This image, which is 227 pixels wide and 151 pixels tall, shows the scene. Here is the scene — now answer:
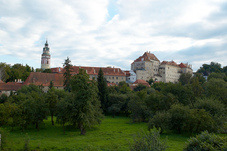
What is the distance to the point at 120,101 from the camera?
46000 millimetres

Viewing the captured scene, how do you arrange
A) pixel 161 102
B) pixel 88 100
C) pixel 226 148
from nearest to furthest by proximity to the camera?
pixel 226 148, pixel 88 100, pixel 161 102

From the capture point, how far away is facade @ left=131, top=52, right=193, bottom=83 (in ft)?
363

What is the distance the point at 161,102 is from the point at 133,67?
284ft

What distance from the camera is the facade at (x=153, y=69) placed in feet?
363

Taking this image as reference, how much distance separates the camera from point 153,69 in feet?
379

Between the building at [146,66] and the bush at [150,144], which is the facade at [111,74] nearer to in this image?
the building at [146,66]

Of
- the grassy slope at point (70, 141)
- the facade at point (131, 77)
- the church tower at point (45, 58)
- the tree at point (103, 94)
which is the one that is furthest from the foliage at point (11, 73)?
the grassy slope at point (70, 141)

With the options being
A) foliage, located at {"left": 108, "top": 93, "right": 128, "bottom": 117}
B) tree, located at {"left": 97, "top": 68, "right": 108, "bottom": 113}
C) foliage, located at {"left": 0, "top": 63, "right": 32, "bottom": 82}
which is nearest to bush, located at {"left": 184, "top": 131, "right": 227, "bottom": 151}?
foliage, located at {"left": 108, "top": 93, "right": 128, "bottom": 117}

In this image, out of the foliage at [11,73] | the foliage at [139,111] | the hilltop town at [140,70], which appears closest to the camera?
the foliage at [139,111]

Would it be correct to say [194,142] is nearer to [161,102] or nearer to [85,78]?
[85,78]

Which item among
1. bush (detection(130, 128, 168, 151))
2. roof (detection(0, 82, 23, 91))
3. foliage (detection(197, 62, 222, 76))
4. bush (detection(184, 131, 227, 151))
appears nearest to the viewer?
bush (detection(130, 128, 168, 151))

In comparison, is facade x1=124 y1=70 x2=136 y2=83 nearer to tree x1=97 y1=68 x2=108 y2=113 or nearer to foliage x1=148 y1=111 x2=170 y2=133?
tree x1=97 y1=68 x2=108 y2=113

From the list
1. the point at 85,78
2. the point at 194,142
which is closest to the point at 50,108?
the point at 85,78

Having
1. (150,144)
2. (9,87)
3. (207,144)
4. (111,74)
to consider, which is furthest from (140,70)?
(150,144)
